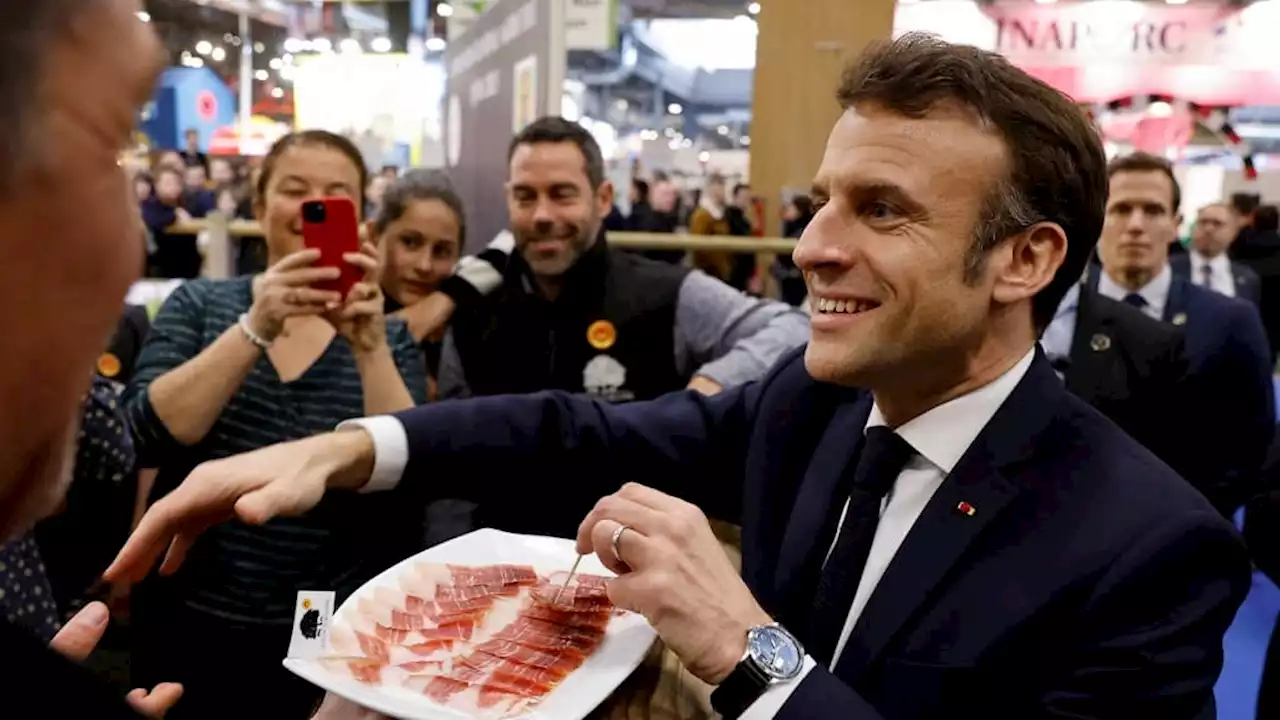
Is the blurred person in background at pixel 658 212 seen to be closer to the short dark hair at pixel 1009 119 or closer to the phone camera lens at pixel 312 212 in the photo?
the phone camera lens at pixel 312 212

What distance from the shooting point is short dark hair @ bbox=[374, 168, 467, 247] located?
8.07ft

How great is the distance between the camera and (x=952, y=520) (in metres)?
1.17

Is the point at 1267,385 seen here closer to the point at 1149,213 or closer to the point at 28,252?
the point at 1149,213

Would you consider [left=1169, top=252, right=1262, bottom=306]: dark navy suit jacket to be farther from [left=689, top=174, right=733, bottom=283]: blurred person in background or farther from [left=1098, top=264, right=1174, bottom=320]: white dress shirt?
[left=1098, top=264, right=1174, bottom=320]: white dress shirt

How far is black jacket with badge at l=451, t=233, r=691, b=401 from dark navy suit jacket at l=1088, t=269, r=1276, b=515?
1.73 m

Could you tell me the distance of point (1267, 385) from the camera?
3357mm

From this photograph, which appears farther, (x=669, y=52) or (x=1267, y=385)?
(x=669, y=52)

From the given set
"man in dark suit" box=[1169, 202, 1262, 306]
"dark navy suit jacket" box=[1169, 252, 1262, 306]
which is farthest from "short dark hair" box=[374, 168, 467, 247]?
"dark navy suit jacket" box=[1169, 252, 1262, 306]

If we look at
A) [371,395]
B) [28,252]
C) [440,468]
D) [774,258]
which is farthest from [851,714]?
[774,258]

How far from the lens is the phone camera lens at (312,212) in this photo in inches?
72.5

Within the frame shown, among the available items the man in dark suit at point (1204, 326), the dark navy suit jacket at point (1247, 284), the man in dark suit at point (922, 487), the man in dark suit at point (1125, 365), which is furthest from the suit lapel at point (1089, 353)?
the dark navy suit jacket at point (1247, 284)

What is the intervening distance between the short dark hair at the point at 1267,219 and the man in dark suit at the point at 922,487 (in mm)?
7953

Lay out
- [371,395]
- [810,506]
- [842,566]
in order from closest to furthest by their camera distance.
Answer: [842,566]
[810,506]
[371,395]

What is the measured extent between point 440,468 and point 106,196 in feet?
3.32
